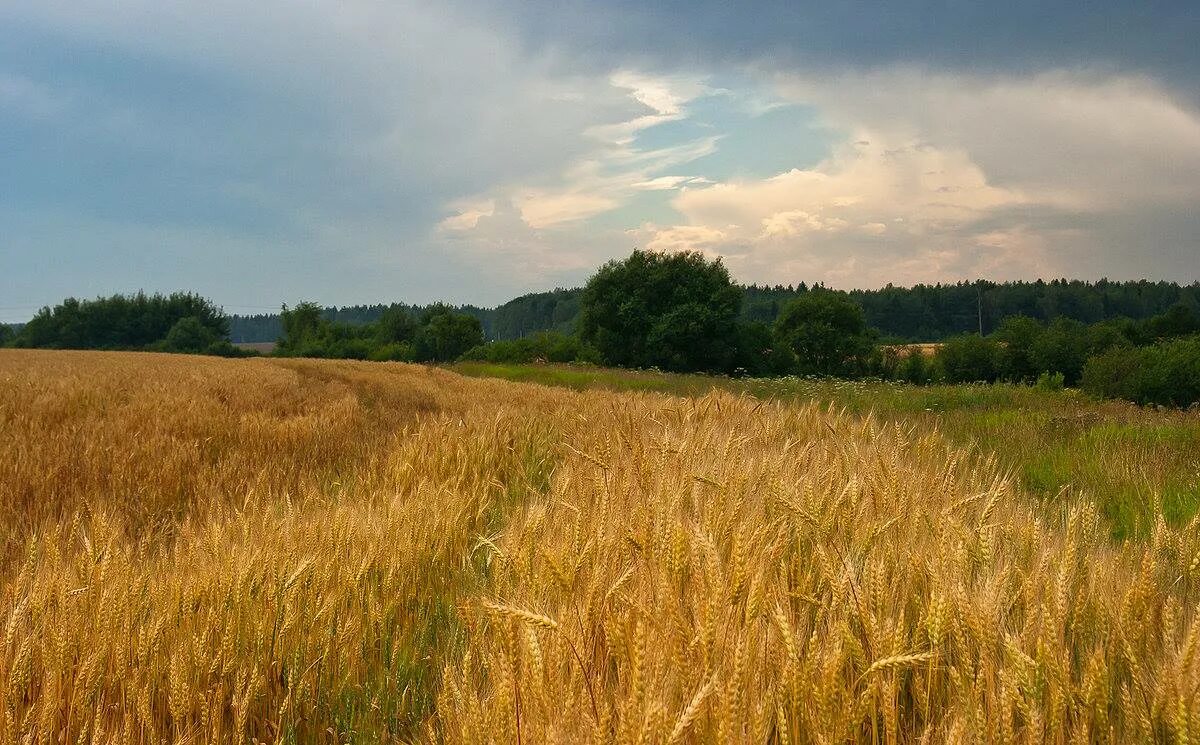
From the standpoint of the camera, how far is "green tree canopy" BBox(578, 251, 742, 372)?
42688 millimetres

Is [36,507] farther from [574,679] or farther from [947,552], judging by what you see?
[947,552]

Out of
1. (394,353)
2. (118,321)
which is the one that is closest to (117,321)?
(118,321)

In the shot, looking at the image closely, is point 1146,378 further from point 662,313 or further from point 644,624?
point 662,313

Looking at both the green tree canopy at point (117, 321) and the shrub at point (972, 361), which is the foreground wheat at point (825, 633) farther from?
the green tree canopy at point (117, 321)

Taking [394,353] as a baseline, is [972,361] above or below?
below

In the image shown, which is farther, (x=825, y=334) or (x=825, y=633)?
(x=825, y=334)

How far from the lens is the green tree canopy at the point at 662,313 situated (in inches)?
1681

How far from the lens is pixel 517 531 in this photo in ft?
8.87

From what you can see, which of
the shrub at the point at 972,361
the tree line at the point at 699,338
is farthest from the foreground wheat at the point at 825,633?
the shrub at the point at 972,361

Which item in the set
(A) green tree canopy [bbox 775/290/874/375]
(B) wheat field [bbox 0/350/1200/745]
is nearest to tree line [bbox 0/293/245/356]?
(A) green tree canopy [bbox 775/290/874/375]

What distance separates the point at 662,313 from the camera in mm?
43750

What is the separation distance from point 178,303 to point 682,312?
2561 inches

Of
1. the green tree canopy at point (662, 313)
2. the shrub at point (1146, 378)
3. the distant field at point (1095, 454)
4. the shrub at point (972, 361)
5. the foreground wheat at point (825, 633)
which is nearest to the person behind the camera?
the foreground wheat at point (825, 633)

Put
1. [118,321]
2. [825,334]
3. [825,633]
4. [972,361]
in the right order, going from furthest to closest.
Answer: [118,321]
[972,361]
[825,334]
[825,633]
